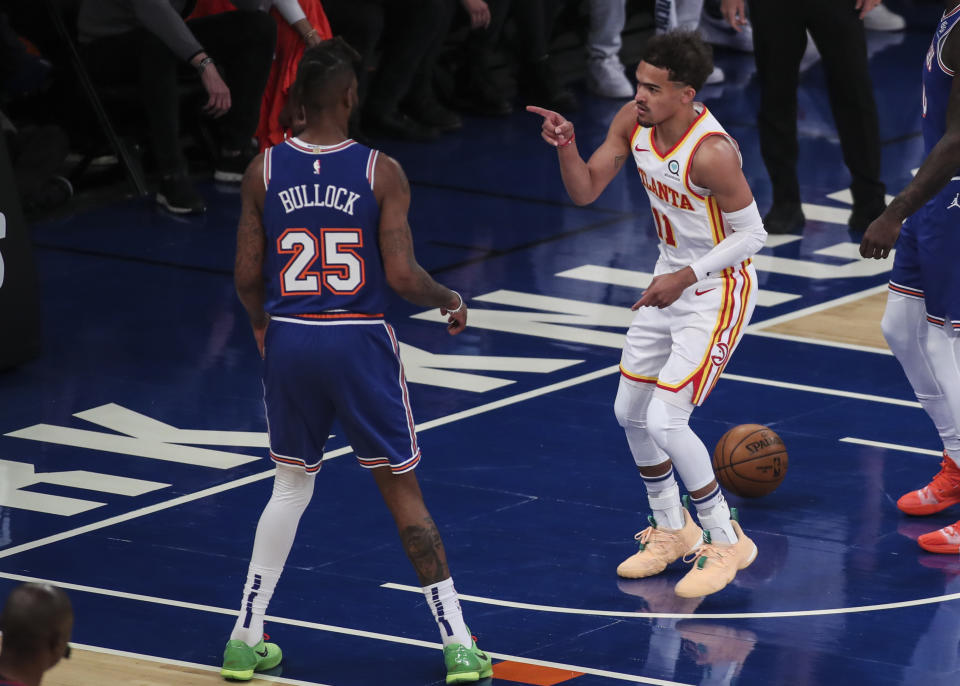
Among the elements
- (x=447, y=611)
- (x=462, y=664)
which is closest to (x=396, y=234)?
(x=447, y=611)

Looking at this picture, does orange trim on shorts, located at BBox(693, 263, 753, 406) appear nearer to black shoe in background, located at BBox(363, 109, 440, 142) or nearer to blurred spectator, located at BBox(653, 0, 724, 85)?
black shoe in background, located at BBox(363, 109, 440, 142)

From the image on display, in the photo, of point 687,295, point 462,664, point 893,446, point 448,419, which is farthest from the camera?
point 448,419

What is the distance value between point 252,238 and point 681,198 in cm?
166

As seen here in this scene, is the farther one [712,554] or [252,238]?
[712,554]

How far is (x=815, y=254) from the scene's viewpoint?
11688 millimetres

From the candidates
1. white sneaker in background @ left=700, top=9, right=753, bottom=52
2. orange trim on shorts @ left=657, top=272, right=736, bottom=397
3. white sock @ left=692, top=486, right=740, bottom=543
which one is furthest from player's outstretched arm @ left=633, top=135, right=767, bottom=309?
white sneaker in background @ left=700, top=9, right=753, bottom=52

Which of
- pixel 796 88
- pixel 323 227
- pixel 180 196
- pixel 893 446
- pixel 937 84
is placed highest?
pixel 937 84

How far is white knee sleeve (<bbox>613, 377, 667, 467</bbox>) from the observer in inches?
270

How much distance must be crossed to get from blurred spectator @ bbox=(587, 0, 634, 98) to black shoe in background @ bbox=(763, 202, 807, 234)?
4.03m

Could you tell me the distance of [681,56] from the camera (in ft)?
21.4

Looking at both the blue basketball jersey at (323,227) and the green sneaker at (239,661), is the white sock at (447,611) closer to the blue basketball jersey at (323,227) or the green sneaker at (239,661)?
the green sneaker at (239,661)

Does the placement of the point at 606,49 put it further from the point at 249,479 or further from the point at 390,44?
the point at 249,479

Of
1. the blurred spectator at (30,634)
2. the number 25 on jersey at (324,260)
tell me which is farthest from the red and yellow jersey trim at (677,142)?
the blurred spectator at (30,634)

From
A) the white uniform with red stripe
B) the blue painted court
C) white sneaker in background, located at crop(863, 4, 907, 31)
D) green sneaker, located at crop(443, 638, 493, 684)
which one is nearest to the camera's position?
green sneaker, located at crop(443, 638, 493, 684)
